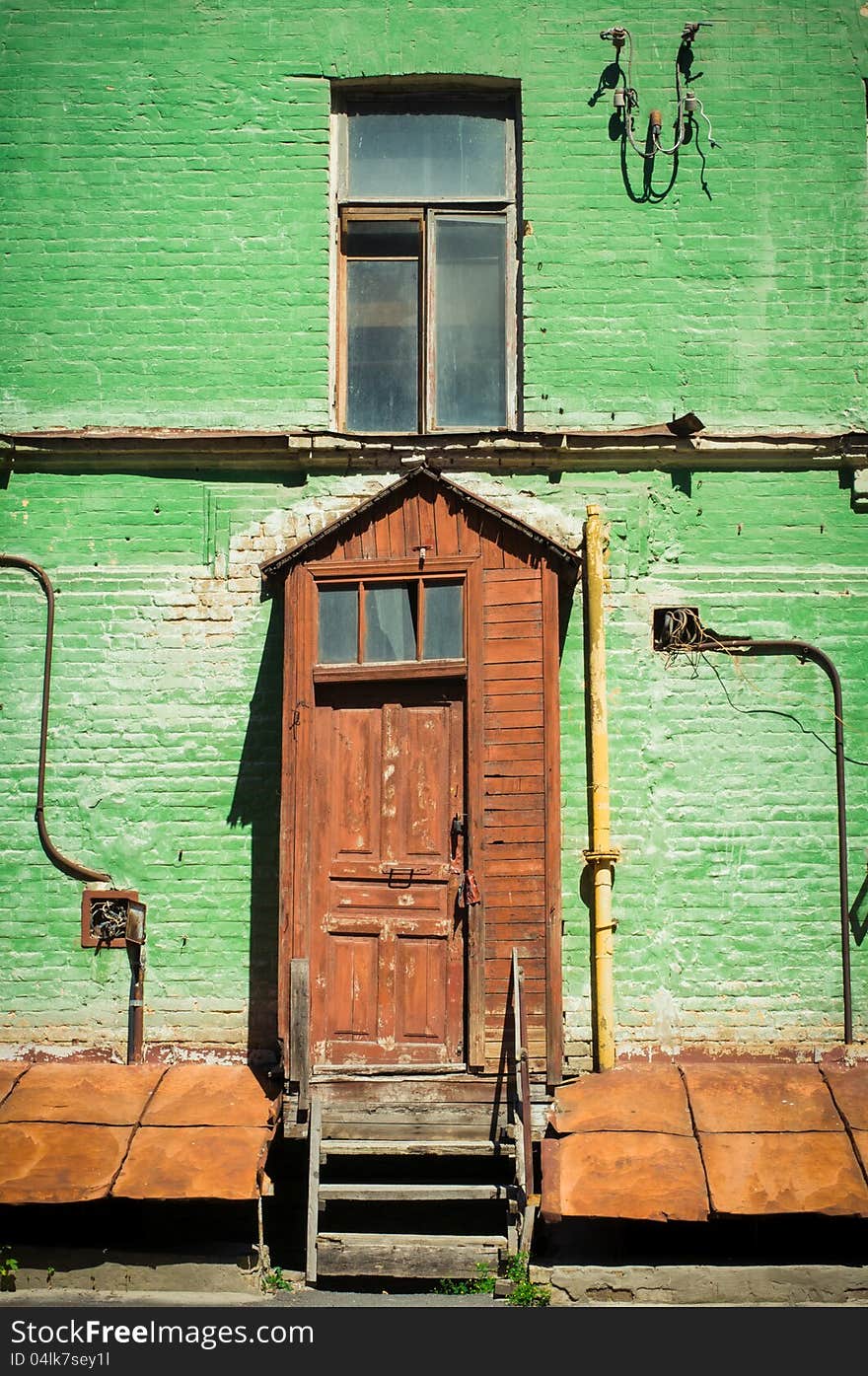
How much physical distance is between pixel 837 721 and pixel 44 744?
4888mm

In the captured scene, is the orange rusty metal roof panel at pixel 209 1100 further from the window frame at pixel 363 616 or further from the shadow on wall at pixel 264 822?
the window frame at pixel 363 616

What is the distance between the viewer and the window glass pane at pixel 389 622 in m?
8.27

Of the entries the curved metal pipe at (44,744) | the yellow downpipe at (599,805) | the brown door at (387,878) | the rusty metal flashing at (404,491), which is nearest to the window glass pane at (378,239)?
the rusty metal flashing at (404,491)

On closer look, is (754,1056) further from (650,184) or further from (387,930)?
(650,184)

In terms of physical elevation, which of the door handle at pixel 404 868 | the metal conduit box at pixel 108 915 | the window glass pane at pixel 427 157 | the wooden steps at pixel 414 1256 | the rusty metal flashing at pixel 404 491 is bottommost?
the wooden steps at pixel 414 1256

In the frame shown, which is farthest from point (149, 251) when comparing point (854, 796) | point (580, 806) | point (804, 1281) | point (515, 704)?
point (804, 1281)

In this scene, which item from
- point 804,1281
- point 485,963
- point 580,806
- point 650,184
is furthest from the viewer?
point 650,184

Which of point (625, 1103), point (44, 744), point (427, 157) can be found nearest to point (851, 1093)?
point (625, 1103)

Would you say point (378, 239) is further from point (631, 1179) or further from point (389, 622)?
point (631, 1179)

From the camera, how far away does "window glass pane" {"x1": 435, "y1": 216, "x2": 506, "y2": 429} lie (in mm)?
9281

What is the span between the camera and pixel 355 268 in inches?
373

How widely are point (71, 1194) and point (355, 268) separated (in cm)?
598

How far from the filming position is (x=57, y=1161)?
766 cm

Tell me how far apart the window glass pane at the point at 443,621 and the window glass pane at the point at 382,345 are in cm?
152
